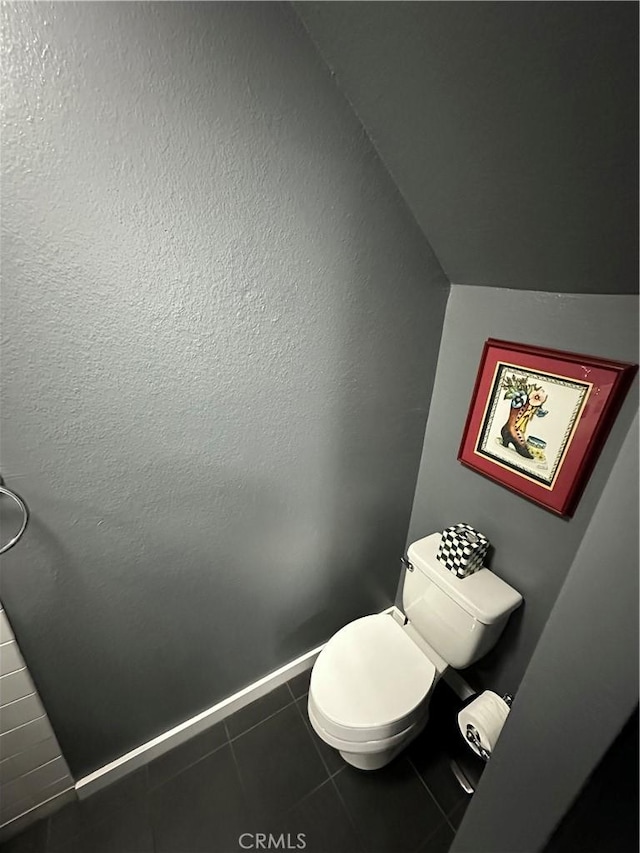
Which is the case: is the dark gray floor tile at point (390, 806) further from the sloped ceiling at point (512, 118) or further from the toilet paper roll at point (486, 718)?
the sloped ceiling at point (512, 118)

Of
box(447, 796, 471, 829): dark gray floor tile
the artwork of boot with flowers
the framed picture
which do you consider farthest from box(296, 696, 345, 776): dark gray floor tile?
the artwork of boot with flowers

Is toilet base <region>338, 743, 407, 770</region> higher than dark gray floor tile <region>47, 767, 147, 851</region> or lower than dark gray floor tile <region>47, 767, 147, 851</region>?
higher

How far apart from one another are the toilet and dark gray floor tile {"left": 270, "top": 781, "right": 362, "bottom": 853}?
13 cm

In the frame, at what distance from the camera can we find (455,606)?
1.11 metres

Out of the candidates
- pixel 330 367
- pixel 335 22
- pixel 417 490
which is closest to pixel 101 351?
pixel 330 367

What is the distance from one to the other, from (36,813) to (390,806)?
43.9 inches

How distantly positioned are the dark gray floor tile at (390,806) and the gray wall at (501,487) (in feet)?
1.34

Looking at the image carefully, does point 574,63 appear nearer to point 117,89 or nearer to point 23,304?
point 117,89

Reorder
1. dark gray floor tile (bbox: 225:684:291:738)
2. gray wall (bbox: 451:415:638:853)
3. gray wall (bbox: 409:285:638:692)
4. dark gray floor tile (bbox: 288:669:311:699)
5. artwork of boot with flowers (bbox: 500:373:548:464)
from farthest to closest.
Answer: dark gray floor tile (bbox: 288:669:311:699) → dark gray floor tile (bbox: 225:684:291:738) → artwork of boot with flowers (bbox: 500:373:548:464) → gray wall (bbox: 409:285:638:692) → gray wall (bbox: 451:415:638:853)

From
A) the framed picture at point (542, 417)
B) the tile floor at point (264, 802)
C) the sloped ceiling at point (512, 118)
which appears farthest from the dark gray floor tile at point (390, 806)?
the sloped ceiling at point (512, 118)

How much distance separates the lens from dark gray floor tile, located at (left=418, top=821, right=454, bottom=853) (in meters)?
1.06

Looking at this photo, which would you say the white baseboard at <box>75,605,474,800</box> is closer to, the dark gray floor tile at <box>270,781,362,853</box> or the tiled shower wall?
the tiled shower wall

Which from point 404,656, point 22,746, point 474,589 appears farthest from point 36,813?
point 474,589

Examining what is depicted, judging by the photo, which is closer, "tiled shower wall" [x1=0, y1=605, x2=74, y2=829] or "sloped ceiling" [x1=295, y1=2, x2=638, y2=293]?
"sloped ceiling" [x1=295, y1=2, x2=638, y2=293]
